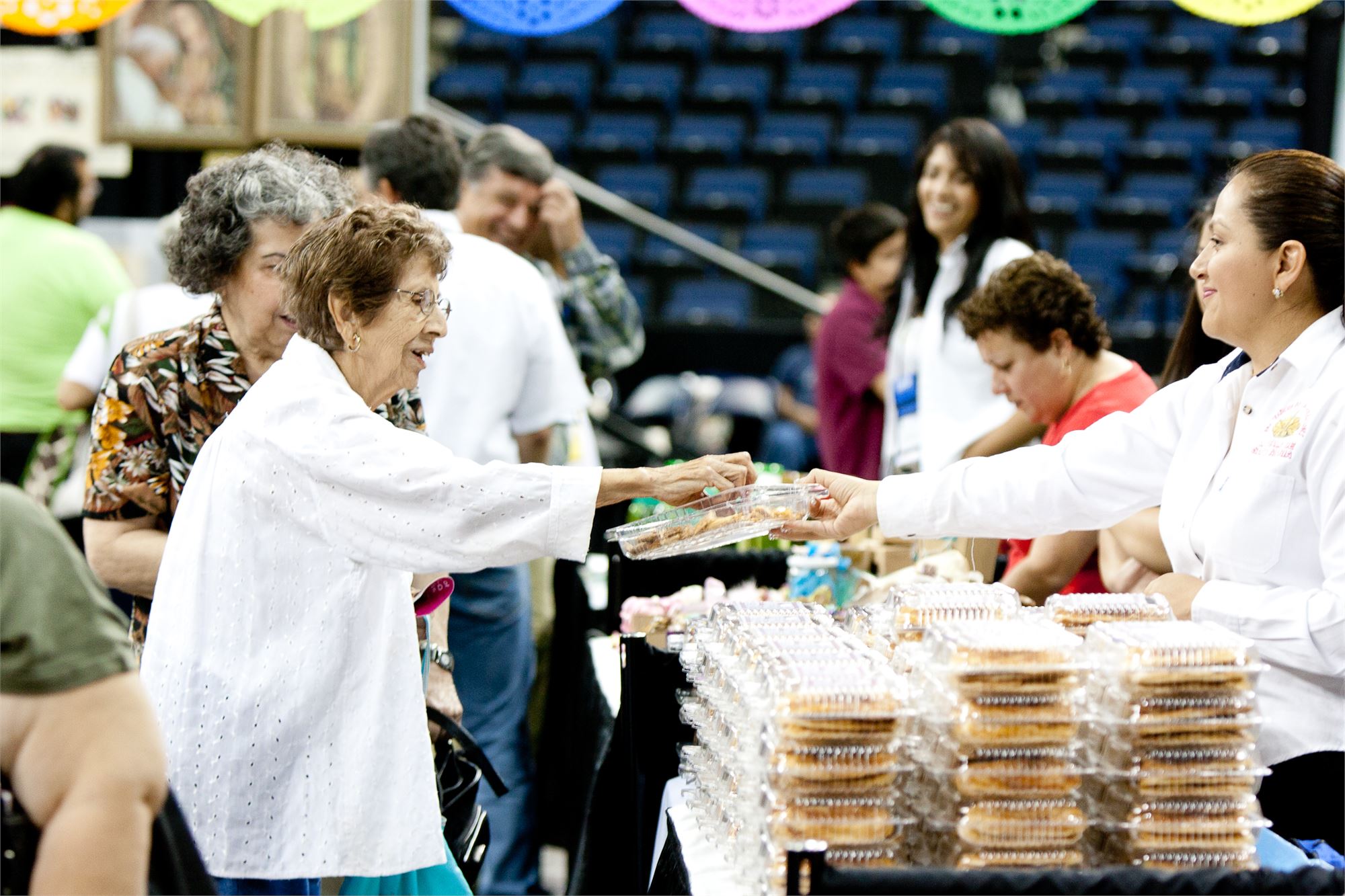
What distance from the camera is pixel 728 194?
12344 mm

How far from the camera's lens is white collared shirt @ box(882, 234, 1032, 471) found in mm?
3945

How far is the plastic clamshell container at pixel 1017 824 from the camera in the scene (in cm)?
167

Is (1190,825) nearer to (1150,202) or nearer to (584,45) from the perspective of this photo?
(1150,202)

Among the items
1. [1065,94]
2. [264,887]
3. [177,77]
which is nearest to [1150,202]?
[1065,94]

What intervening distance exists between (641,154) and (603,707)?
9.96 m

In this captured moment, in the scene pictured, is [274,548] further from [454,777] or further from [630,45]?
[630,45]

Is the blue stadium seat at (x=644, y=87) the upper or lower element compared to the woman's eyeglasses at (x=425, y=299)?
upper

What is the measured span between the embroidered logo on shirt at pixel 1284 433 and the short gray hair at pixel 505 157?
101 inches

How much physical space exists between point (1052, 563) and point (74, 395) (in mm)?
3128

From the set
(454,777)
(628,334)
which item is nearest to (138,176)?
(628,334)

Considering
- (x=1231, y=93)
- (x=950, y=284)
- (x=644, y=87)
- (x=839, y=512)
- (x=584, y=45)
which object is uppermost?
(x=584, y=45)

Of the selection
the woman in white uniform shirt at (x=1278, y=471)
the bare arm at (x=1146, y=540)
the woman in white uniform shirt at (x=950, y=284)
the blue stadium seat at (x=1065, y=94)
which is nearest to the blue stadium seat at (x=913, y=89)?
the blue stadium seat at (x=1065, y=94)

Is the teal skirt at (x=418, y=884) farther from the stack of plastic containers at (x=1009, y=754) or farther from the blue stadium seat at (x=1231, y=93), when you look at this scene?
the blue stadium seat at (x=1231, y=93)

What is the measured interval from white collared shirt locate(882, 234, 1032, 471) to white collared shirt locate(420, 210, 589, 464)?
3.57 ft
